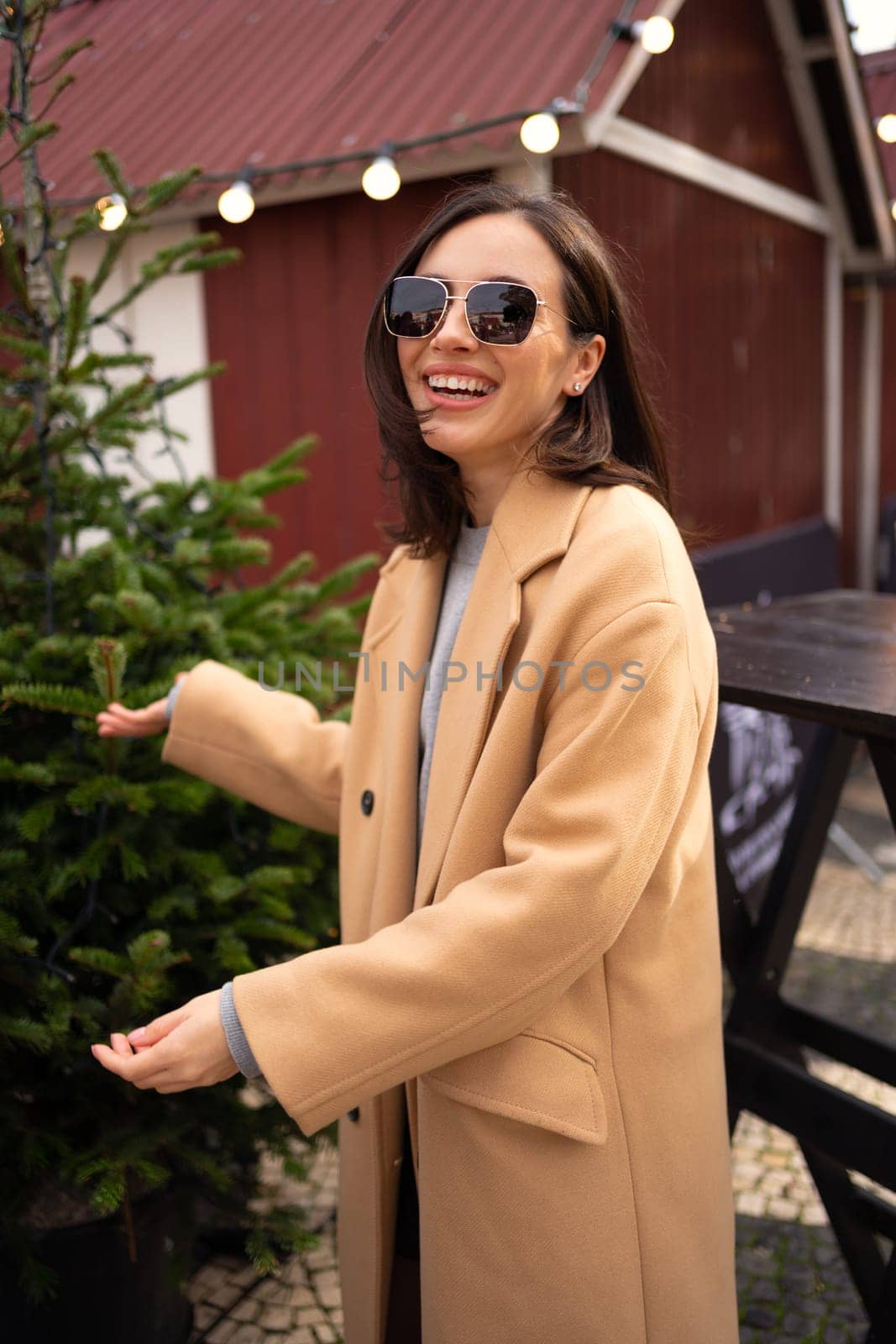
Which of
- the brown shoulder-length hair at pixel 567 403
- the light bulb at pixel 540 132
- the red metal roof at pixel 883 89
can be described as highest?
the red metal roof at pixel 883 89

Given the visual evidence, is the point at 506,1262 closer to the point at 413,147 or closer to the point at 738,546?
the point at 413,147

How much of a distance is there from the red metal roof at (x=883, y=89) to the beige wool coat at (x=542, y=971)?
26.5 feet

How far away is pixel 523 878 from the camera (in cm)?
134

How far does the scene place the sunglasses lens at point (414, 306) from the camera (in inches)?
62.0

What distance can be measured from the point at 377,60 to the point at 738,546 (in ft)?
10.1

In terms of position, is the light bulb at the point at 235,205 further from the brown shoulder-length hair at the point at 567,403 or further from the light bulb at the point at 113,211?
the brown shoulder-length hair at the point at 567,403

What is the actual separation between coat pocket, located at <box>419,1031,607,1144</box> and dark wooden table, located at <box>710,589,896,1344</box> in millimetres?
814

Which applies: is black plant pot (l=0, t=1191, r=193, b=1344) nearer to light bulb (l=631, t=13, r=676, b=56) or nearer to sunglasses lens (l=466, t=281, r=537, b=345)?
sunglasses lens (l=466, t=281, r=537, b=345)

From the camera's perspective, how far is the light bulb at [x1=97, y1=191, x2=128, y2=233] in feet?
8.57

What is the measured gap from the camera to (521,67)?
4.28m

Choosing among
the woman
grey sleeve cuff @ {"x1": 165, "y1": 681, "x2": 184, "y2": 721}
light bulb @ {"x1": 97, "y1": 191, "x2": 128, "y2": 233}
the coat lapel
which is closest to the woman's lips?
the woman

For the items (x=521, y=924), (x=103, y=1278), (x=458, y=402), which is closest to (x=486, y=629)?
(x=458, y=402)

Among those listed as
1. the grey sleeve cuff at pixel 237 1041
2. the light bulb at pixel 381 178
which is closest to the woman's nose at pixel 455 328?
the grey sleeve cuff at pixel 237 1041

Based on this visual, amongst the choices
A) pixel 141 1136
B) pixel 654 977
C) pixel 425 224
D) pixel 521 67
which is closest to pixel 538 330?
pixel 425 224
